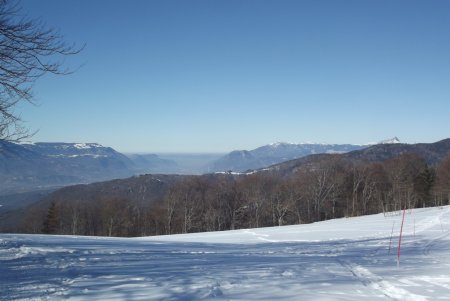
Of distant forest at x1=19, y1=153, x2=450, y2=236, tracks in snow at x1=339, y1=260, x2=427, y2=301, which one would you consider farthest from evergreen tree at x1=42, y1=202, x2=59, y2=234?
tracks in snow at x1=339, y1=260, x2=427, y2=301

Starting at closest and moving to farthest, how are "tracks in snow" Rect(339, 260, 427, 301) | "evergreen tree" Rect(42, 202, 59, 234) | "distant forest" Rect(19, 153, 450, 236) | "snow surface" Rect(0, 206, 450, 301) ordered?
1. "snow surface" Rect(0, 206, 450, 301)
2. "tracks in snow" Rect(339, 260, 427, 301)
3. "evergreen tree" Rect(42, 202, 59, 234)
4. "distant forest" Rect(19, 153, 450, 236)

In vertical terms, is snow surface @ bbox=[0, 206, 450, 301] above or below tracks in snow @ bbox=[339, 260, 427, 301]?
above

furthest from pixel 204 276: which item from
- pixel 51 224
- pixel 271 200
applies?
pixel 271 200

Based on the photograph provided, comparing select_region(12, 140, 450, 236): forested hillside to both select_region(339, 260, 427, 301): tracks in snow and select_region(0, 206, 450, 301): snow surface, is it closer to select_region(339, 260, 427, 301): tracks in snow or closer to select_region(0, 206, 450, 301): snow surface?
select_region(0, 206, 450, 301): snow surface

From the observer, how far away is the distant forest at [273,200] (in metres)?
65.2

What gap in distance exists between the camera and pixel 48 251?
12.8 meters

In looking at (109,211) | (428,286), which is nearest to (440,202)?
(109,211)

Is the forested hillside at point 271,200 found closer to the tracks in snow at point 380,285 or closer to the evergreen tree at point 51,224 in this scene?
the evergreen tree at point 51,224

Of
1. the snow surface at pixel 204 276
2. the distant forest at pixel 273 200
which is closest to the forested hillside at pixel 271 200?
the distant forest at pixel 273 200

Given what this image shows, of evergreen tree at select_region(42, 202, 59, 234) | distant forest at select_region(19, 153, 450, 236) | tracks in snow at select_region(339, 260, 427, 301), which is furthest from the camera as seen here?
distant forest at select_region(19, 153, 450, 236)

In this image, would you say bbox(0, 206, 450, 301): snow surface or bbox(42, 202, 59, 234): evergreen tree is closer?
bbox(0, 206, 450, 301): snow surface

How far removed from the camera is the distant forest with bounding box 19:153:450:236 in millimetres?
65188

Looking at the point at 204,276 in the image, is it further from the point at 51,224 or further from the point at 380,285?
the point at 51,224

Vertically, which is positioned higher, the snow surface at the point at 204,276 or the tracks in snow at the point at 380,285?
the snow surface at the point at 204,276
